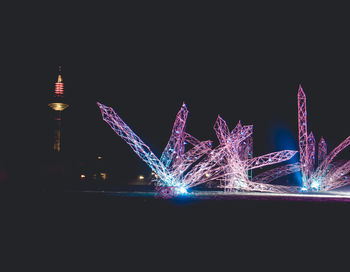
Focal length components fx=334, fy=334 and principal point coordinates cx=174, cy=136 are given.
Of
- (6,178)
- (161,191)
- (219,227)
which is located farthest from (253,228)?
(6,178)

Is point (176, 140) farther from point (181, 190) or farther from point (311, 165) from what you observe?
point (311, 165)

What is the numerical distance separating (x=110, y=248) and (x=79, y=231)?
1.58m

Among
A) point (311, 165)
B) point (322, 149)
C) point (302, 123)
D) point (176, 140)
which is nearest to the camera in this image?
point (176, 140)

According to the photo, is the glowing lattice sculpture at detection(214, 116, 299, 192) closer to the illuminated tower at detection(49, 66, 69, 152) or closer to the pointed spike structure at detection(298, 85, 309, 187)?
the pointed spike structure at detection(298, 85, 309, 187)

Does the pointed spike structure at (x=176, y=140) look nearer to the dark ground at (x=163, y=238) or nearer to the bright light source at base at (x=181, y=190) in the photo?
the bright light source at base at (x=181, y=190)

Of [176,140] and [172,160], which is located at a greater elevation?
[176,140]

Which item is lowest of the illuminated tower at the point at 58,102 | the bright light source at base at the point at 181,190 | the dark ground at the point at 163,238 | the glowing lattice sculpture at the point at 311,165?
the dark ground at the point at 163,238

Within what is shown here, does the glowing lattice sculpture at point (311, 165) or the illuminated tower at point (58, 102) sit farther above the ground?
the illuminated tower at point (58, 102)

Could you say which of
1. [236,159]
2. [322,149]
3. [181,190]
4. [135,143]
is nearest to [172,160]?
[181,190]

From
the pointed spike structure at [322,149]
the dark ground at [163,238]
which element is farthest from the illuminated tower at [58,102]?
the dark ground at [163,238]

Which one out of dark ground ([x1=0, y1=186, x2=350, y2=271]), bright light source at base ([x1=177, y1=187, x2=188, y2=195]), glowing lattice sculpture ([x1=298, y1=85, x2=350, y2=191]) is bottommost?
dark ground ([x1=0, y1=186, x2=350, y2=271])

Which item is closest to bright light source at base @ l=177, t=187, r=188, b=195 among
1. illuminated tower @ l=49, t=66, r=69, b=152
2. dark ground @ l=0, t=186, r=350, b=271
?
dark ground @ l=0, t=186, r=350, b=271

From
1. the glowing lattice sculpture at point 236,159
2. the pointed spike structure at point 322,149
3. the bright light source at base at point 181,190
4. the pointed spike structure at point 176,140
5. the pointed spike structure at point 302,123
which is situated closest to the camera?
the pointed spike structure at point 176,140

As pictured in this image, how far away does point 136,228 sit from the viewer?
6863 millimetres
